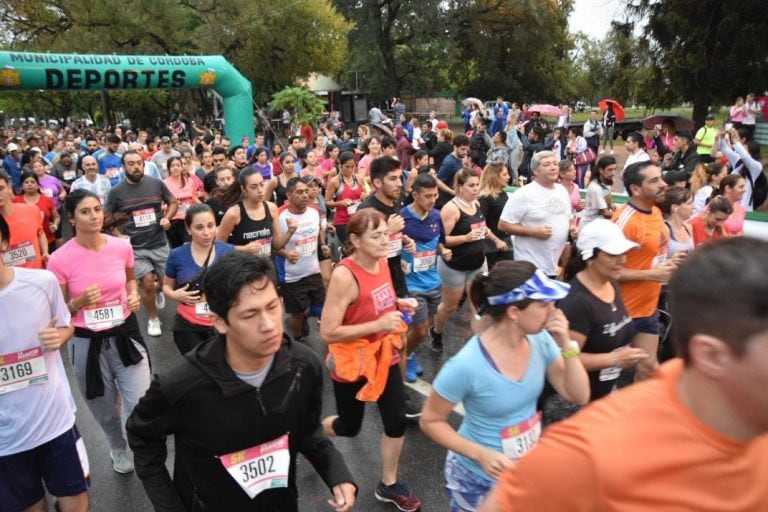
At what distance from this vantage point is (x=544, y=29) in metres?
39.7

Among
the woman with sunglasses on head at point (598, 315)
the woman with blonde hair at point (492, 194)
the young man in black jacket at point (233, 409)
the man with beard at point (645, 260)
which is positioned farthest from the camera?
the woman with blonde hair at point (492, 194)

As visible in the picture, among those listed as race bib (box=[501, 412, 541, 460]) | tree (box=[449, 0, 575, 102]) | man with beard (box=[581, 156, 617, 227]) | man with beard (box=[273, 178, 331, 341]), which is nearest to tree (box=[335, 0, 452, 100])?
tree (box=[449, 0, 575, 102])

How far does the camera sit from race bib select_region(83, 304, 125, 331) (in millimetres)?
3598

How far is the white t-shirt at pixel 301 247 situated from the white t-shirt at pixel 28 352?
2750 millimetres

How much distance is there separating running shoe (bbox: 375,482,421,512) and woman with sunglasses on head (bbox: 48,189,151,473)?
1.68m

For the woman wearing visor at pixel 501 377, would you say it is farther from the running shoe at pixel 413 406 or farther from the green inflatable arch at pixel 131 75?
the green inflatable arch at pixel 131 75

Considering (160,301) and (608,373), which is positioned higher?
(608,373)

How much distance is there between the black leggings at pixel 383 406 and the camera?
343 cm

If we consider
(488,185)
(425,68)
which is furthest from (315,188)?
(425,68)

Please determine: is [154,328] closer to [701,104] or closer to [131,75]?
[131,75]

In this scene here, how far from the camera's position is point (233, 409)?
2.05m

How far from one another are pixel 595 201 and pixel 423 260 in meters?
2.42

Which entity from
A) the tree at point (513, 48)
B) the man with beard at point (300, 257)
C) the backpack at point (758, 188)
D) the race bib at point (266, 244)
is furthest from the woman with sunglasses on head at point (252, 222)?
the tree at point (513, 48)

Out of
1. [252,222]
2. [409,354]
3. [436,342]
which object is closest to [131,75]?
[252,222]
